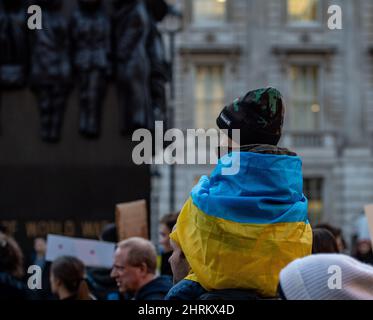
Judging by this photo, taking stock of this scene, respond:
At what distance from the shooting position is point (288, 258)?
115 inches

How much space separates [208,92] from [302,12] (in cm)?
428

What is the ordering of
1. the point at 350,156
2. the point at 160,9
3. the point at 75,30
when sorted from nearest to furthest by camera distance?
the point at 75,30, the point at 160,9, the point at 350,156

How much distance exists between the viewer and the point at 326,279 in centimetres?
235

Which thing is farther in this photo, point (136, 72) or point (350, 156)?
point (350, 156)

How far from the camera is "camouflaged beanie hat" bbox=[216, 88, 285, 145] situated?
3074 mm

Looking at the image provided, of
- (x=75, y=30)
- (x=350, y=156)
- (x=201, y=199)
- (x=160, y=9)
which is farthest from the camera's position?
(x=350, y=156)

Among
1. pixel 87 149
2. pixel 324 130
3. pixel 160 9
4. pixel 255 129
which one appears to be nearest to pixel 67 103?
pixel 87 149

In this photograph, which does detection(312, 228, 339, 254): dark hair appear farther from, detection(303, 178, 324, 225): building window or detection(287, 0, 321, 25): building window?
detection(287, 0, 321, 25): building window

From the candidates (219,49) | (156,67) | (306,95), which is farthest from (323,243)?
(306,95)

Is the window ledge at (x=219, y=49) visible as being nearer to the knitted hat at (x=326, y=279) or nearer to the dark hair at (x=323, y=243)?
the dark hair at (x=323, y=243)

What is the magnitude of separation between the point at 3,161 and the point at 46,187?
453 millimetres

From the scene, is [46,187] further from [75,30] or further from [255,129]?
[255,129]

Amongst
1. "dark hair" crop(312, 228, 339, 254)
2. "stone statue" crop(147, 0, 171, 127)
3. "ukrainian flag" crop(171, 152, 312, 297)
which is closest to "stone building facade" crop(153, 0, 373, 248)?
"stone statue" crop(147, 0, 171, 127)

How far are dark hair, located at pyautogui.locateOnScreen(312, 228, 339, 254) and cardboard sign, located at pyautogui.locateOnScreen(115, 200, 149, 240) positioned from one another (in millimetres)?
1763
